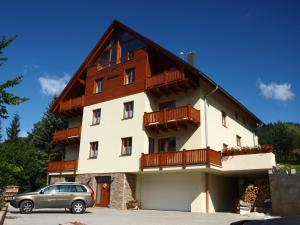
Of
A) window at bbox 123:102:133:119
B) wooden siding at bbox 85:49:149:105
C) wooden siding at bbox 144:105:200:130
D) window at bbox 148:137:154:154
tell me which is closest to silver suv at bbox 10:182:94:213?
window at bbox 148:137:154:154

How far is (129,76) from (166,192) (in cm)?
1002

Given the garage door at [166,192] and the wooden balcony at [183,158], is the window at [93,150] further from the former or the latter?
the wooden balcony at [183,158]

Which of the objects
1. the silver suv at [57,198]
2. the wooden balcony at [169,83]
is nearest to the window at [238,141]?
the wooden balcony at [169,83]

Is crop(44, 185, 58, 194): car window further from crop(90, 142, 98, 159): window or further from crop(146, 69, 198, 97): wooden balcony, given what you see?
crop(146, 69, 198, 97): wooden balcony

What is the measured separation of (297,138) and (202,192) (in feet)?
180

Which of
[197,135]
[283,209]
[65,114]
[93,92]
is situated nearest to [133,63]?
[93,92]

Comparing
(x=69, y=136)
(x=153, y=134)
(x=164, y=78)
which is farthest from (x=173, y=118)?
(x=69, y=136)

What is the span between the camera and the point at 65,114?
3347 cm

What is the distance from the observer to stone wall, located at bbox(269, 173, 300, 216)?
18922 millimetres

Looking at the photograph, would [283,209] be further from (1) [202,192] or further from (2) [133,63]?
(2) [133,63]

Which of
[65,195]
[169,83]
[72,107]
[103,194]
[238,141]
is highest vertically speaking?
[72,107]

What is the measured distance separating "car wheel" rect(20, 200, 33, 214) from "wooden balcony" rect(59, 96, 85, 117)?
43.8 feet

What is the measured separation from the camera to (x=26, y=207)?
1852cm

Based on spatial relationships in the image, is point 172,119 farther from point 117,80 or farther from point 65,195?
point 65,195
